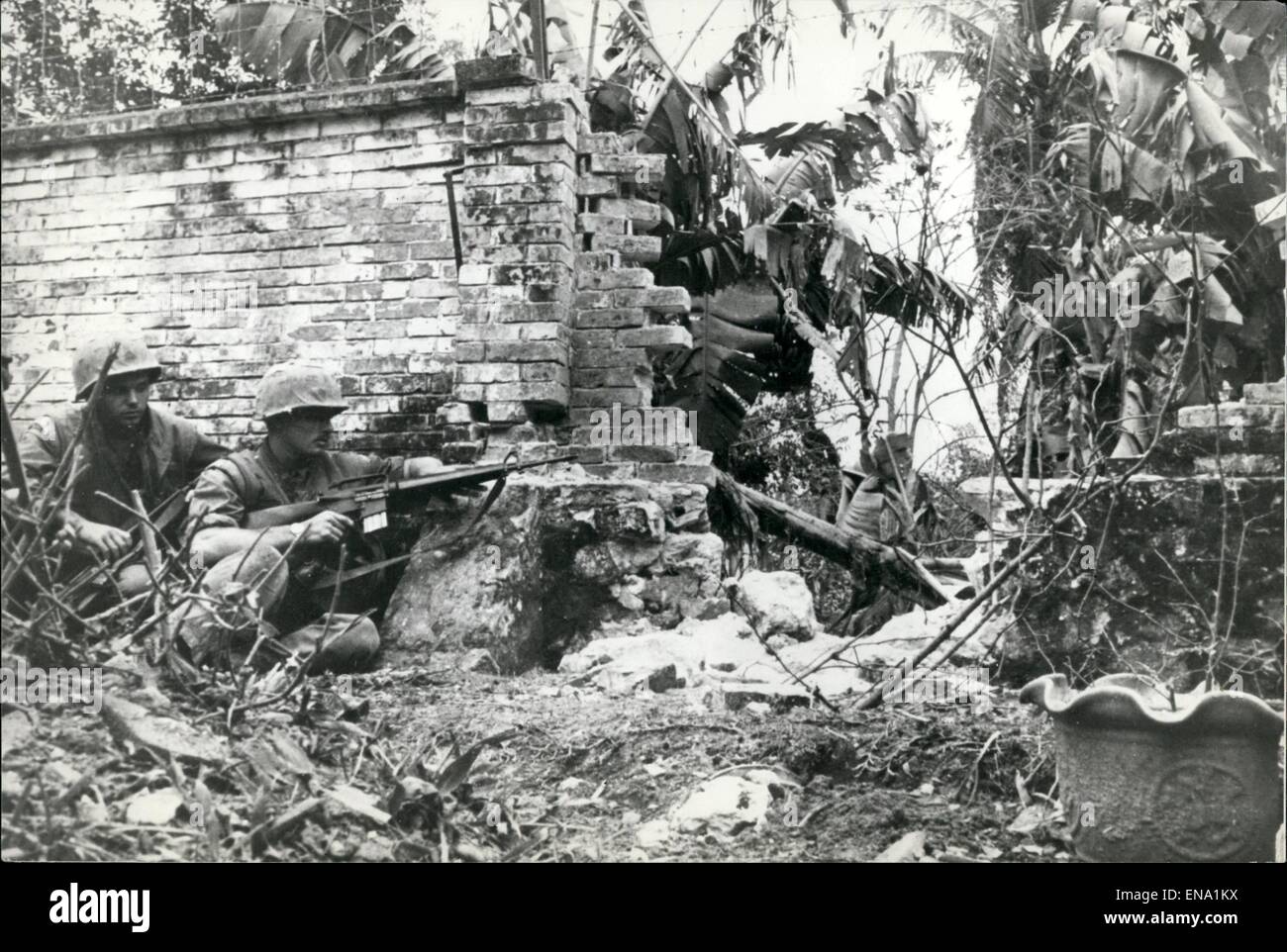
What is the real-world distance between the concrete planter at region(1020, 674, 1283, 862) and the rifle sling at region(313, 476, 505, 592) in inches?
78.9

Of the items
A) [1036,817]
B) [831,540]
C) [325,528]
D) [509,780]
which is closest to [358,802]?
[509,780]

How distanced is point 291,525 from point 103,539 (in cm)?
60

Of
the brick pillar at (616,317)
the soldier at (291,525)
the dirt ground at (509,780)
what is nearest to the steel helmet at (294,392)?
the soldier at (291,525)

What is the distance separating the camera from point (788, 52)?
4238 mm

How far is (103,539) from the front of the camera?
10.6ft

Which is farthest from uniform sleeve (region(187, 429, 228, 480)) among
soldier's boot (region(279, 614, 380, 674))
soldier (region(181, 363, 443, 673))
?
soldier's boot (region(279, 614, 380, 674))

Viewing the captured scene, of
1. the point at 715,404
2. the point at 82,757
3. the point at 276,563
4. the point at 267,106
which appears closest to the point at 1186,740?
the point at 276,563

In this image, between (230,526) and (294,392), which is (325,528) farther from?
(294,392)

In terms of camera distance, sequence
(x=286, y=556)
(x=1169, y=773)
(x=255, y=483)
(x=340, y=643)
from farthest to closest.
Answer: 1. (x=255, y=483)
2. (x=340, y=643)
3. (x=286, y=556)
4. (x=1169, y=773)

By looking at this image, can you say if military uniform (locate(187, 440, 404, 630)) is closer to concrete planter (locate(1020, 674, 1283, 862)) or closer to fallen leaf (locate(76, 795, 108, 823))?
fallen leaf (locate(76, 795, 108, 823))

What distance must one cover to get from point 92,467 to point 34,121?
2.12m

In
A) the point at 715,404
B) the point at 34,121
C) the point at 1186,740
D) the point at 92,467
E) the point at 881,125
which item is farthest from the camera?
the point at 715,404

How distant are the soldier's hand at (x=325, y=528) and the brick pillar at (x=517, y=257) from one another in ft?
2.56
